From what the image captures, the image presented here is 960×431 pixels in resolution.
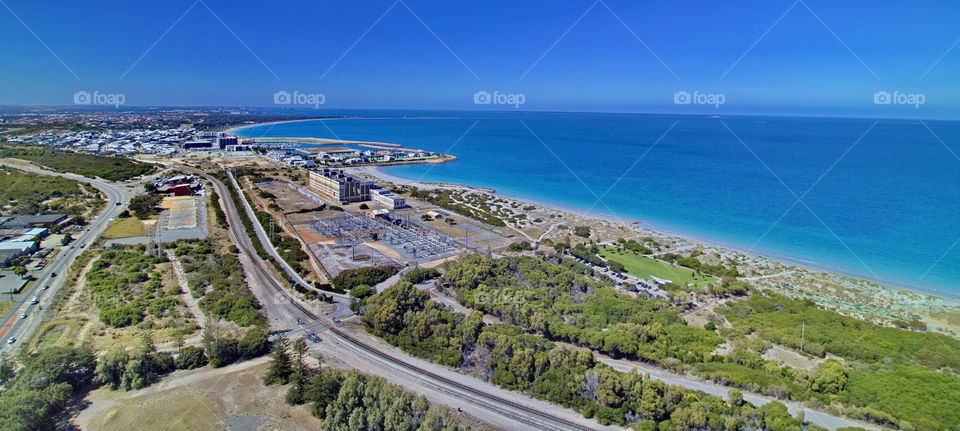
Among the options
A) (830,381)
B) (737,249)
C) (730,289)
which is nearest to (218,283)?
(830,381)

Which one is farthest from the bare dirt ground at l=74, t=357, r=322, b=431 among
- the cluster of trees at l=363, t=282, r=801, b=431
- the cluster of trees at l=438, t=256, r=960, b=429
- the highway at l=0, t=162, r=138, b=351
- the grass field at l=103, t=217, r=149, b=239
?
the grass field at l=103, t=217, r=149, b=239

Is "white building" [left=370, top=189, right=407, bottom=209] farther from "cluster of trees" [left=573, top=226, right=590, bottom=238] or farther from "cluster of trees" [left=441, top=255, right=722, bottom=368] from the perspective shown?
"cluster of trees" [left=441, top=255, right=722, bottom=368]

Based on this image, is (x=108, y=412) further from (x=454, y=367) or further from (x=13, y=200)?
(x=13, y=200)

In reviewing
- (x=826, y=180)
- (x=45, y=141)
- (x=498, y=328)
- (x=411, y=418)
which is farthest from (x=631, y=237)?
(x=45, y=141)

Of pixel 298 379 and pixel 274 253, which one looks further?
pixel 274 253

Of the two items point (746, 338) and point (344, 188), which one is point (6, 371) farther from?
point (344, 188)

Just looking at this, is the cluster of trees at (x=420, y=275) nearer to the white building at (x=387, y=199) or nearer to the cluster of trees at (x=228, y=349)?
the cluster of trees at (x=228, y=349)
